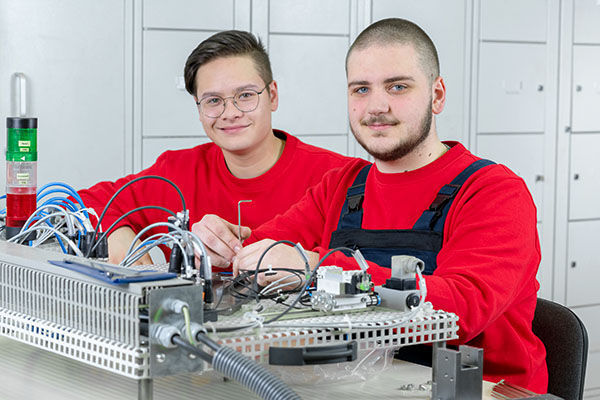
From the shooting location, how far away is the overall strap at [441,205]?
1.53 m

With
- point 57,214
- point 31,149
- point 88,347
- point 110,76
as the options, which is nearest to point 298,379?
point 88,347

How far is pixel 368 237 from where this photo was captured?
1600 mm

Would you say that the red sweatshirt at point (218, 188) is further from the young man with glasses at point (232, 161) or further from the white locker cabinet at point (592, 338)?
the white locker cabinet at point (592, 338)

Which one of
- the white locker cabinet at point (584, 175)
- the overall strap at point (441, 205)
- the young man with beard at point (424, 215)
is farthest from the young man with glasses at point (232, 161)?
the white locker cabinet at point (584, 175)

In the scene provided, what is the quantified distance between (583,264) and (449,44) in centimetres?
116

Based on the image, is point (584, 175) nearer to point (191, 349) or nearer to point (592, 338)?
point (592, 338)

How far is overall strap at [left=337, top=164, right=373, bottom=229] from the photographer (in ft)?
5.53

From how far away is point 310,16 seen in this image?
320cm

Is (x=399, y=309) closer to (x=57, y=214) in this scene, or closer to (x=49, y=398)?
(x=49, y=398)

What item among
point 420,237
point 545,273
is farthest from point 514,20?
point 420,237

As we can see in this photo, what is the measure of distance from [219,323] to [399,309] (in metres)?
0.25

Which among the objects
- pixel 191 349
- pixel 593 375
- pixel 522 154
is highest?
pixel 522 154

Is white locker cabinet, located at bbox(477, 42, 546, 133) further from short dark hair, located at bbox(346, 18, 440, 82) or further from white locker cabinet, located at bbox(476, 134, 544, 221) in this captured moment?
short dark hair, located at bbox(346, 18, 440, 82)

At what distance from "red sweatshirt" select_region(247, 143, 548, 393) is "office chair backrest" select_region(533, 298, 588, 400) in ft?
0.11
